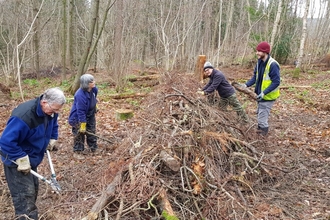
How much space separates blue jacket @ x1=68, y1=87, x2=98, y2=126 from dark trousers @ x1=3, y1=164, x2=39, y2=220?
7.05 feet

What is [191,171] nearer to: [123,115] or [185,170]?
[185,170]

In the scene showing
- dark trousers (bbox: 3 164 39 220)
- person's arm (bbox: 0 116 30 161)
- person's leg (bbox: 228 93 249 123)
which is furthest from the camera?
person's leg (bbox: 228 93 249 123)

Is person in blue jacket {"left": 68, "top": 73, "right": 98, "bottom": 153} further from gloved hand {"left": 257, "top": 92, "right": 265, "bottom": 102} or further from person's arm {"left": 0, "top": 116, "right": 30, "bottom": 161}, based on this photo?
gloved hand {"left": 257, "top": 92, "right": 265, "bottom": 102}

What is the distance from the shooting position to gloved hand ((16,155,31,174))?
2978 millimetres

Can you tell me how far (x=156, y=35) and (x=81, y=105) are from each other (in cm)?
1273

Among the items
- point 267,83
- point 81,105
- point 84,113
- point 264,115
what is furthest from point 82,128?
point 267,83

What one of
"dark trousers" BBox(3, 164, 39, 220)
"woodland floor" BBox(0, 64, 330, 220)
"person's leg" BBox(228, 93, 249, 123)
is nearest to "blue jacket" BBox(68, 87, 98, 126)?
"woodland floor" BBox(0, 64, 330, 220)

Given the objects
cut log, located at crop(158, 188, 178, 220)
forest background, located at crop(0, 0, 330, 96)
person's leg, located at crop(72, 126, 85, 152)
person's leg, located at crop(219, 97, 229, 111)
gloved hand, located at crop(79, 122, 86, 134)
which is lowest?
person's leg, located at crop(72, 126, 85, 152)

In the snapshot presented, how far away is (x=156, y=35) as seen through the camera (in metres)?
17.0

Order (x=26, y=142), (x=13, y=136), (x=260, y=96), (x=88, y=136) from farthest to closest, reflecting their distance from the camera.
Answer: (x=88, y=136) < (x=260, y=96) < (x=26, y=142) < (x=13, y=136)

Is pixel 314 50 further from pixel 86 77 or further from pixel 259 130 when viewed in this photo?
pixel 86 77

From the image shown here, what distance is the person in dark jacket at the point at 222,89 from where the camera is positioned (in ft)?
19.2

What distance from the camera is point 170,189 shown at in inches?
134

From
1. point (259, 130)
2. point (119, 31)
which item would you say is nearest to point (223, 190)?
point (259, 130)
